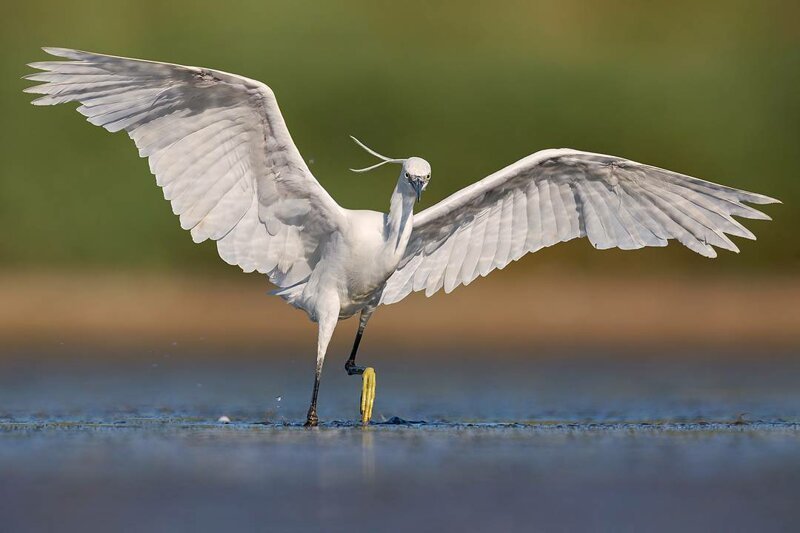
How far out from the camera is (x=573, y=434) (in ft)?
47.1

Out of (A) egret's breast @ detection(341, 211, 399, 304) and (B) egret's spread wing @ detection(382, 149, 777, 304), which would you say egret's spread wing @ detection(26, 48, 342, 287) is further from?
(B) egret's spread wing @ detection(382, 149, 777, 304)

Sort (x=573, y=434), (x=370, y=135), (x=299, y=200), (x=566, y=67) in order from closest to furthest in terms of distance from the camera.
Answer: (x=573, y=434) < (x=299, y=200) < (x=370, y=135) < (x=566, y=67)

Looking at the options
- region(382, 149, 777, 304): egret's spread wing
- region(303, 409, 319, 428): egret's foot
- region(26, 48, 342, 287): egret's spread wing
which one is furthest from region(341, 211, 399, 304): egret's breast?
region(303, 409, 319, 428): egret's foot

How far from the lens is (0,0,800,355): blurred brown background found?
28281mm

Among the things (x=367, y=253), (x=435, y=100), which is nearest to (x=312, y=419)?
(x=367, y=253)

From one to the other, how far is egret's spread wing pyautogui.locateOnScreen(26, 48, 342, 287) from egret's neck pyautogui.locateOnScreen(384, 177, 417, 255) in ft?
1.82

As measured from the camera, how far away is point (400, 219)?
50.6 ft

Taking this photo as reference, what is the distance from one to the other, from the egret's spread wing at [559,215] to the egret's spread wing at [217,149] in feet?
4.08

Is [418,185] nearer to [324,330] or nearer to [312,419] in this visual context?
[324,330]

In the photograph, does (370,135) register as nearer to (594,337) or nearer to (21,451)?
(594,337)

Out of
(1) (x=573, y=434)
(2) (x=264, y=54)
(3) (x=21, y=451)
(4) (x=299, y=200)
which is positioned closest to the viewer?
(3) (x=21, y=451)

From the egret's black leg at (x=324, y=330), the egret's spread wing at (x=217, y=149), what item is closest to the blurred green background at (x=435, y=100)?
the egret's spread wing at (x=217, y=149)

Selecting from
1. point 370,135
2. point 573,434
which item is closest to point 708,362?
point 573,434

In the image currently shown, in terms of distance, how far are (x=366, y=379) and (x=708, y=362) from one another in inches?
305
